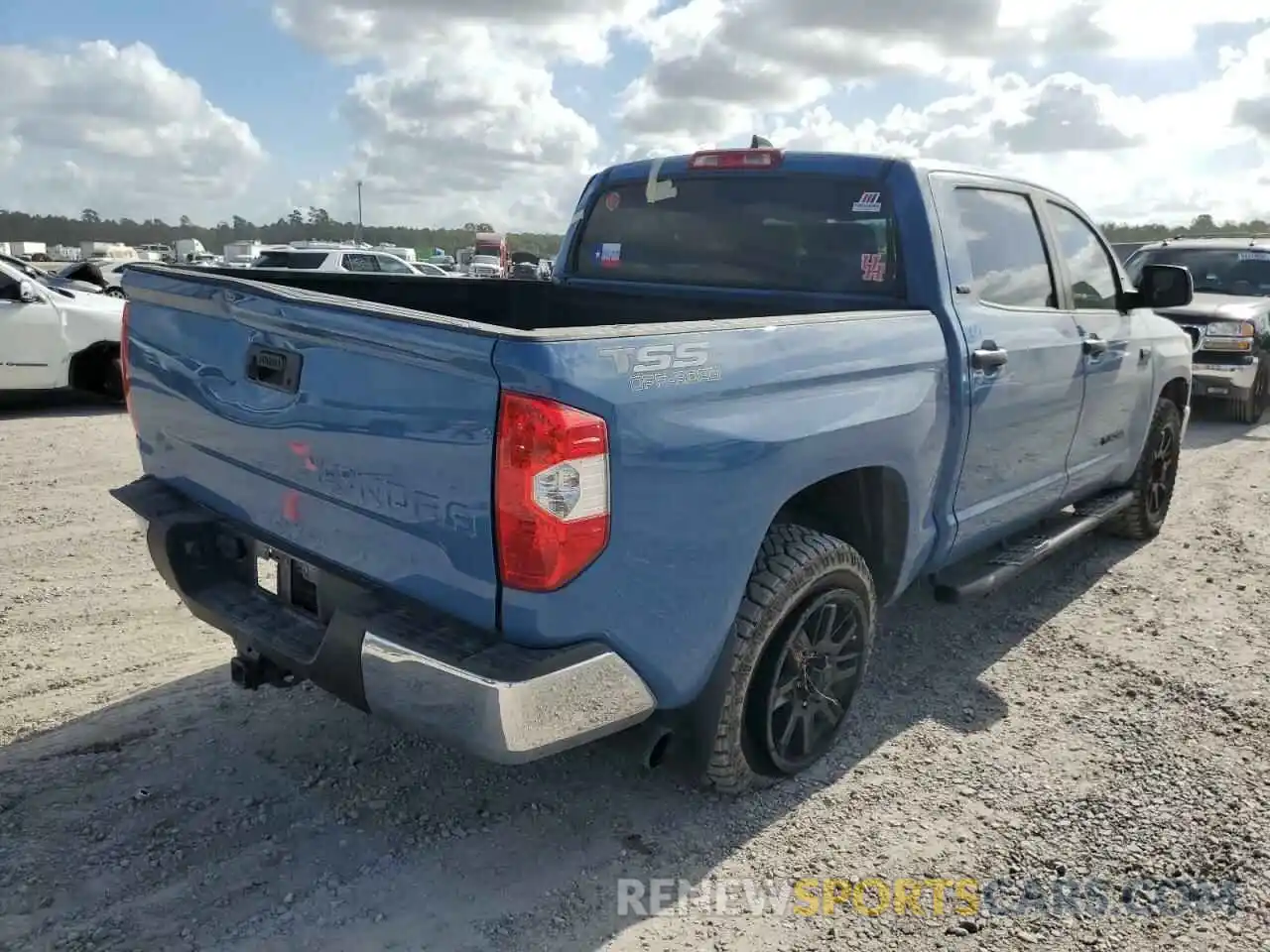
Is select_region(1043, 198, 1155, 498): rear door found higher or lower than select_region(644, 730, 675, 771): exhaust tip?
higher

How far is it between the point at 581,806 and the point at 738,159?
2463mm

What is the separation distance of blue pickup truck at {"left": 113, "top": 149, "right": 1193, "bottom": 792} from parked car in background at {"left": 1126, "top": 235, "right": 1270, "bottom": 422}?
6250mm

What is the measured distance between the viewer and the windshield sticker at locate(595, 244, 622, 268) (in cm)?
439

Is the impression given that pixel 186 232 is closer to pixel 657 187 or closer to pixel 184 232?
pixel 184 232

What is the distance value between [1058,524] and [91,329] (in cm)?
820

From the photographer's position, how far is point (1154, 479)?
5.84 meters

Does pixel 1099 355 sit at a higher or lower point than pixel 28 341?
higher

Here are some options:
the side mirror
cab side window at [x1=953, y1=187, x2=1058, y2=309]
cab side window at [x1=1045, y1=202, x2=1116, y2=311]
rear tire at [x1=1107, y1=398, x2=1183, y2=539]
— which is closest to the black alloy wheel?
cab side window at [x1=953, y1=187, x2=1058, y2=309]

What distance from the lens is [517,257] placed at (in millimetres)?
7758

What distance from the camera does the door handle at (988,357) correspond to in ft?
11.4

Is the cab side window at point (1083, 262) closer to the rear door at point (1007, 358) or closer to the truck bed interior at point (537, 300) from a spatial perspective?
the rear door at point (1007, 358)

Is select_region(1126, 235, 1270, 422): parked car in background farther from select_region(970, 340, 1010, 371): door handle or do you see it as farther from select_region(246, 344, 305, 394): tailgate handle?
select_region(246, 344, 305, 394): tailgate handle

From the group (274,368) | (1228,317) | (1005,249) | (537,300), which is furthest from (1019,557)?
(1228,317)

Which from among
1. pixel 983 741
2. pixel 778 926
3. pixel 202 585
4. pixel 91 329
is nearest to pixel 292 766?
pixel 202 585
